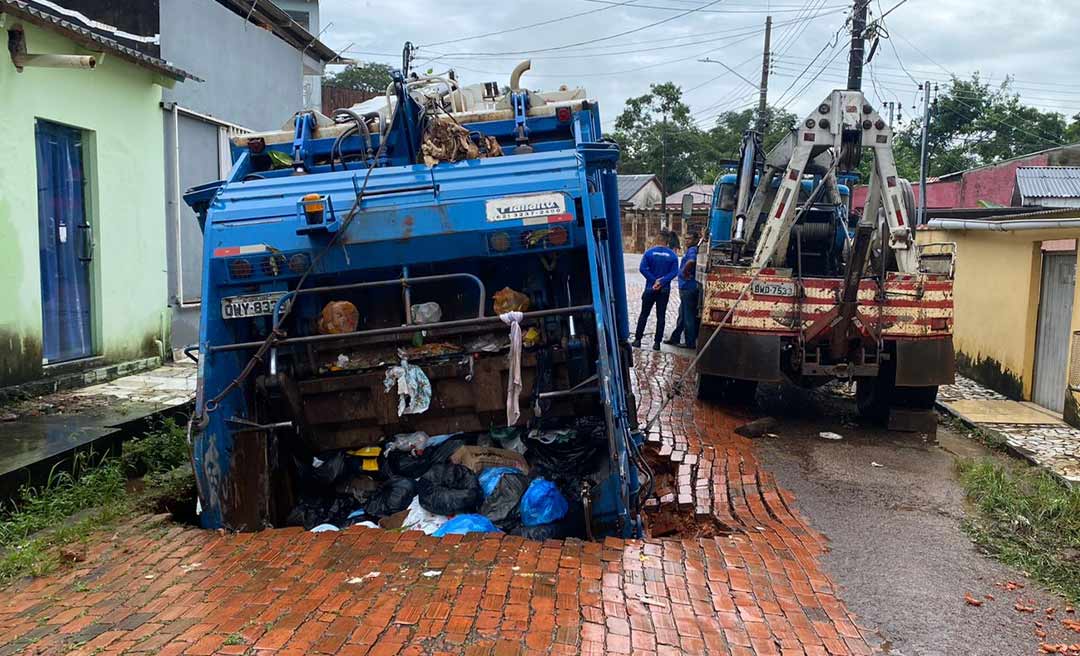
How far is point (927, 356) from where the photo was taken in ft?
21.9

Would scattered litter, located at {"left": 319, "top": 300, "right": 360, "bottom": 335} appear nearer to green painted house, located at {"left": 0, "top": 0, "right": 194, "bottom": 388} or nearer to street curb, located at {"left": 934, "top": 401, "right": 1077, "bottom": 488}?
green painted house, located at {"left": 0, "top": 0, "right": 194, "bottom": 388}

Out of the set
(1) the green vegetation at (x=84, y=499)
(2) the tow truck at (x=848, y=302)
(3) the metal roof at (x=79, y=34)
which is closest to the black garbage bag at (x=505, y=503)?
(1) the green vegetation at (x=84, y=499)

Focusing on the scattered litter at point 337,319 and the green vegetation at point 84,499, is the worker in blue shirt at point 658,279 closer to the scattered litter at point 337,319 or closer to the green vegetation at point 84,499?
the green vegetation at point 84,499

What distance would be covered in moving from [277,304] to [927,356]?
4.88 metres

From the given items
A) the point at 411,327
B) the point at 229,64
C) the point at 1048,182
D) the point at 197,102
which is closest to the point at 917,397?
the point at 411,327

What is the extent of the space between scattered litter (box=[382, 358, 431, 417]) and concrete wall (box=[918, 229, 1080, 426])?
19.6 ft

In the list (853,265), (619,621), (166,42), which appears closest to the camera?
(619,621)

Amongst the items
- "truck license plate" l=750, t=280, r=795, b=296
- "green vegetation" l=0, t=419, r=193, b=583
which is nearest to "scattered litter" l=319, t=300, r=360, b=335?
"green vegetation" l=0, t=419, r=193, b=583

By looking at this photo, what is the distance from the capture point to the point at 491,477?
4547 millimetres

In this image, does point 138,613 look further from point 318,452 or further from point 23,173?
point 23,173

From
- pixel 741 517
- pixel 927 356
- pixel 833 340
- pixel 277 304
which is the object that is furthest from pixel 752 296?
pixel 277 304

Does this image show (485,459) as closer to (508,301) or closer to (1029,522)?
(508,301)

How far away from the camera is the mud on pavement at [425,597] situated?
10.0 ft

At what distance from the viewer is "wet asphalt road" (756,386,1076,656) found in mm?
3477
